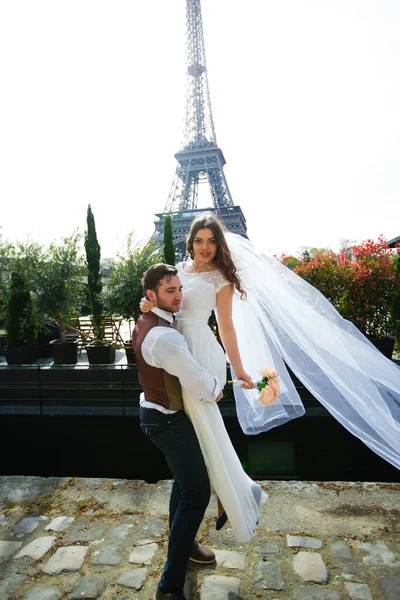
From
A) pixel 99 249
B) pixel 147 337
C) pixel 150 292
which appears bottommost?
pixel 147 337

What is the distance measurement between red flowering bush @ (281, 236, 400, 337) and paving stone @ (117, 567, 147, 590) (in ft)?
21.4

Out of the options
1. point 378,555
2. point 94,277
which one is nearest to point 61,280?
point 94,277

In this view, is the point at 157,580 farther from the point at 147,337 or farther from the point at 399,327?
the point at 399,327

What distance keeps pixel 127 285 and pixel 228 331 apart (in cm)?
677

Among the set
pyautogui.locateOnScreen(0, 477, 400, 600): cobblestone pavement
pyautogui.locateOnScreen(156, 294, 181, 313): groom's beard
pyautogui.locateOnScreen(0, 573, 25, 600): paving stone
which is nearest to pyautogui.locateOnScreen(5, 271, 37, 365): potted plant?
pyautogui.locateOnScreen(0, 477, 400, 600): cobblestone pavement

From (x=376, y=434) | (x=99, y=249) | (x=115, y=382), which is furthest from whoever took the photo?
(x=99, y=249)

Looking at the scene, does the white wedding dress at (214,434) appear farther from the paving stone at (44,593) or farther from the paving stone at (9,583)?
the paving stone at (9,583)

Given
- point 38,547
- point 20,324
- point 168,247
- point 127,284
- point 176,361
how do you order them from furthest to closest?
point 168,247
point 20,324
point 127,284
point 38,547
point 176,361

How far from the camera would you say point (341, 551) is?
254 cm

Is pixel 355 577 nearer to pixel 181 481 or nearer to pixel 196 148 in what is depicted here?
pixel 181 481

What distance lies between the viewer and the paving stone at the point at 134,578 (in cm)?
230

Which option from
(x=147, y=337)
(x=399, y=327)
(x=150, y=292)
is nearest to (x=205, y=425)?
(x=147, y=337)

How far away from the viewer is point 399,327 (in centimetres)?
812

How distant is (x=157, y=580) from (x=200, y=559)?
270mm
